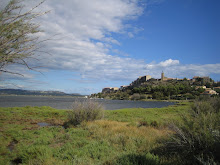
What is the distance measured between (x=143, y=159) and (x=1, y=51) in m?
4.64

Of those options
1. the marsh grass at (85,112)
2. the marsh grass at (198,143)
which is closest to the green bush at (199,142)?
the marsh grass at (198,143)

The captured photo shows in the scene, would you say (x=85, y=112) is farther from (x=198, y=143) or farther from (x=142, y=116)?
(x=198, y=143)

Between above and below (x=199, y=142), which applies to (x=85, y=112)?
below

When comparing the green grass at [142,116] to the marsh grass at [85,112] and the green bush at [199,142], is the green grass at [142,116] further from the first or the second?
the green bush at [199,142]

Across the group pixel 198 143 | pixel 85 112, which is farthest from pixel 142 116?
pixel 198 143

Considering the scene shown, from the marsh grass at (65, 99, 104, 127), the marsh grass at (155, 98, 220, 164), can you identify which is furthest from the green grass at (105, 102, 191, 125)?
the marsh grass at (155, 98, 220, 164)

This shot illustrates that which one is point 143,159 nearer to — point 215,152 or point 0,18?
point 215,152

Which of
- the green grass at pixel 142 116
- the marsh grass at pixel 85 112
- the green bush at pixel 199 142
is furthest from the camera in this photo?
the green grass at pixel 142 116

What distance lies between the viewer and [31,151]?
6648 mm

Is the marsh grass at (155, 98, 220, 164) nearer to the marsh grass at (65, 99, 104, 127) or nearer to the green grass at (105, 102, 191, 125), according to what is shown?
the green grass at (105, 102, 191, 125)

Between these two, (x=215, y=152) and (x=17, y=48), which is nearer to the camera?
(x=17, y=48)

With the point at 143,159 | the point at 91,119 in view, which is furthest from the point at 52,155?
the point at 91,119

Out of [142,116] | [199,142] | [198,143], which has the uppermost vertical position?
[199,142]

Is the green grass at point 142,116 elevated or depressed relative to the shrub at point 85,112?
depressed
